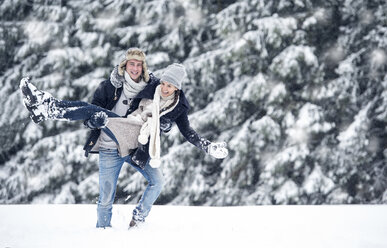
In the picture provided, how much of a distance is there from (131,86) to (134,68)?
0.16 meters

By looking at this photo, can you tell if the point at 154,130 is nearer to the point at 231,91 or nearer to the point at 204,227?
the point at 204,227

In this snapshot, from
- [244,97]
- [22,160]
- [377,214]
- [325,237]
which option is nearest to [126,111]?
[325,237]

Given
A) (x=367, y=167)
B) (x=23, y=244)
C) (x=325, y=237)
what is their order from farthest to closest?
(x=367, y=167) < (x=325, y=237) < (x=23, y=244)

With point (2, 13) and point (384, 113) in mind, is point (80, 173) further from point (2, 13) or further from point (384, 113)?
point (384, 113)

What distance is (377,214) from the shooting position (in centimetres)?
→ 387

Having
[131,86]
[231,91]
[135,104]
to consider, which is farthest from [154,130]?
[231,91]

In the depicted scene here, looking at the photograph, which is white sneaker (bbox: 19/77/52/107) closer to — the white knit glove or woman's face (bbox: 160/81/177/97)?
woman's face (bbox: 160/81/177/97)

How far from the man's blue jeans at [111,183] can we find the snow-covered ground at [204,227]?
0.15m

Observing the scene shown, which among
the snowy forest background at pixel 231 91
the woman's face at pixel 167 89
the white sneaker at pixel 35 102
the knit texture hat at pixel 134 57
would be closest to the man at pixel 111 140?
the knit texture hat at pixel 134 57

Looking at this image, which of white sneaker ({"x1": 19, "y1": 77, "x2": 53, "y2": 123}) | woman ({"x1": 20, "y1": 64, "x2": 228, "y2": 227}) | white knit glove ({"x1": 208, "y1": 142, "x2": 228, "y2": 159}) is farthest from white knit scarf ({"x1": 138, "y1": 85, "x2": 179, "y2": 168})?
white sneaker ({"x1": 19, "y1": 77, "x2": 53, "y2": 123})

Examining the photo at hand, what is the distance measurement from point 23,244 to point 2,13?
9.40 meters

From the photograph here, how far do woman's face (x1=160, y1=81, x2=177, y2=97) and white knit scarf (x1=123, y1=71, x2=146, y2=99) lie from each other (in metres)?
0.18

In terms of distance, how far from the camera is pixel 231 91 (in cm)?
852

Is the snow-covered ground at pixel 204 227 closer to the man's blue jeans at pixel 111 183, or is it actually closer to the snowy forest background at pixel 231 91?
the man's blue jeans at pixel 111 183
